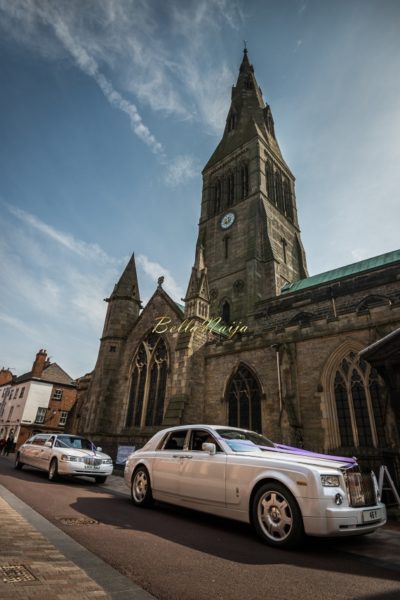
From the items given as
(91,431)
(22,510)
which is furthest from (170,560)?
(91,431)

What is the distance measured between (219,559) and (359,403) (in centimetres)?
971

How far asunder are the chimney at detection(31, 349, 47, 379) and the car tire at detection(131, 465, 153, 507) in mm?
35515

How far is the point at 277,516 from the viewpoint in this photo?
166 inches

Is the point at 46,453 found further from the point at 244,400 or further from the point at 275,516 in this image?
the point at 275,516

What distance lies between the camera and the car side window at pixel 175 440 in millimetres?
6164

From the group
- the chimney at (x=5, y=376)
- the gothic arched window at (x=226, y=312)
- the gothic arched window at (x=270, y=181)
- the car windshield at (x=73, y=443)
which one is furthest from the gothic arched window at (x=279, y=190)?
the chimney at (x=5, y=376)

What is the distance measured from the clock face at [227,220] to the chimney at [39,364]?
2581cm

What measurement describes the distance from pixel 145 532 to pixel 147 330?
15.3 m

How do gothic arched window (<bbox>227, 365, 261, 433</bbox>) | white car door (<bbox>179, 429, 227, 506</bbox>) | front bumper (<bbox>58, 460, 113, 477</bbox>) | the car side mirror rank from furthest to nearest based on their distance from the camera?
gothic arched window (<bbox>227, 365, 261, 433</bbox>), front bumper (<bbox>58, 460, 113, 477</bbox>), the car side mirror, white car door (<bbox>179, 429, 227, 506</bbox>)

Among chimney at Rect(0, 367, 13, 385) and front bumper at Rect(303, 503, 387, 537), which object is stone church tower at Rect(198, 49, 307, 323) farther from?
chimney at Rect(0, 367, 13, 385)

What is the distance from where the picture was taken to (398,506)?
7473 millimetres

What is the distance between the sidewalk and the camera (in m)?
2.44

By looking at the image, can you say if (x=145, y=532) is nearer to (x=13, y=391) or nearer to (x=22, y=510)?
(x=22, y=510)

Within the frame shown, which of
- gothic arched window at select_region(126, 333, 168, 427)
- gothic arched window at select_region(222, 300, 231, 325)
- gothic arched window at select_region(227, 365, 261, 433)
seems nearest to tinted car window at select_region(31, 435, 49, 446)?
gothic arched window at select_region(126, 333, 168, 427)
